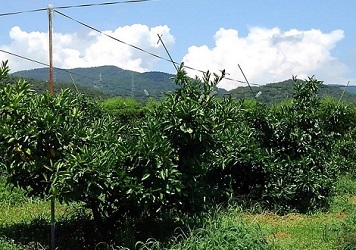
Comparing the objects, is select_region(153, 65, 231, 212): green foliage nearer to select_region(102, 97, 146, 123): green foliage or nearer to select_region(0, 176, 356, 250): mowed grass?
select_region(0, 176, 356, 250): mowed grass

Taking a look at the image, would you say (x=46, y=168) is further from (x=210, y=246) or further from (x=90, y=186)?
(x=210, y=246)

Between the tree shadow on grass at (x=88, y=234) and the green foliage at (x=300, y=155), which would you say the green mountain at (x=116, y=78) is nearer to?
the green foliage at (x=300, y=155)

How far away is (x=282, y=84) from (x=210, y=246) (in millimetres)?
21841

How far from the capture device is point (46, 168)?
5668 mm

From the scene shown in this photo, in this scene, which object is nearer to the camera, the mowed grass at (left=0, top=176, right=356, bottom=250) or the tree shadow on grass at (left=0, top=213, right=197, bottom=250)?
the mowed grass at (left=0, top=176, right=356, bottom=250)

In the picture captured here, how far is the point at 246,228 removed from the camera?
5719 millimetres

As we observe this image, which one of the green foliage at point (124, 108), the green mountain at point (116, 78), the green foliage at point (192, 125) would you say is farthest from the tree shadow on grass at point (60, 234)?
the green mountain at point (116, 78)

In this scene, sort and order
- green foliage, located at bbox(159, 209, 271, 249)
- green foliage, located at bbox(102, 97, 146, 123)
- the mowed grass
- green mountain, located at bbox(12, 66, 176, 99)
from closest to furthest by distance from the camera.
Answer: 1. green foliage, located at bbox(159, 209, 271, 249)
2. the mowed grass
3. green foliage, located at bbox(102, 97, 146, 123)
4. green mountain, located at bbox(12, 66, 176, 99)

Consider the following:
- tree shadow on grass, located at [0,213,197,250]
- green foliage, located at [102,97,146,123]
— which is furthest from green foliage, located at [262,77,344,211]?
green foliage, located at [102,97,146,123]

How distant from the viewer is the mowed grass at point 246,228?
5.39 metres

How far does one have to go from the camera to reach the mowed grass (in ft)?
17.7

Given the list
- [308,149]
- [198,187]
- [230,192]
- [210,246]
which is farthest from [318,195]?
[210,246]

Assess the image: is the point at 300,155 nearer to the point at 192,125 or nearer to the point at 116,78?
the point at 192,125

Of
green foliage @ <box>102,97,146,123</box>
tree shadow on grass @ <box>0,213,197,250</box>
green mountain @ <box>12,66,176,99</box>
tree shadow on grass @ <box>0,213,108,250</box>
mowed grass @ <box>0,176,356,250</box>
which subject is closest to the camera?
mowed grass @ <box>0,176,356,250</box>
